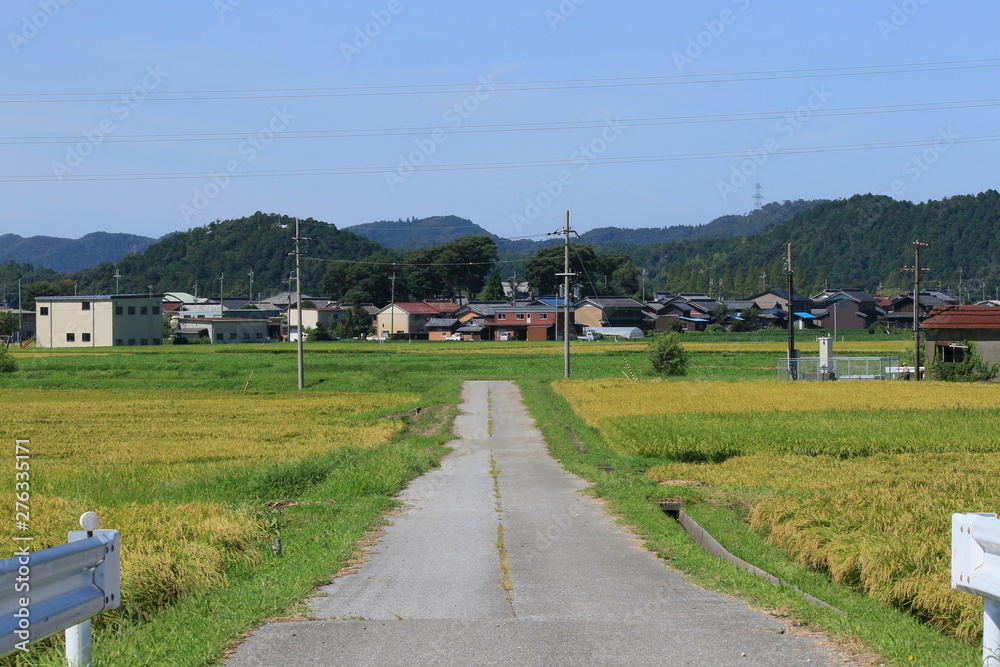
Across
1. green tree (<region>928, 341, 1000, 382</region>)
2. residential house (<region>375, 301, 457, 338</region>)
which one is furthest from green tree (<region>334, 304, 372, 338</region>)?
green tree (<region>928, 341, 1000, 382</region>)

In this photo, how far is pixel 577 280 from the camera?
124938mm

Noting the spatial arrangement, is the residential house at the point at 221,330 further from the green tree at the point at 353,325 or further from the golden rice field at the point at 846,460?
the golden rice field at the point at 846,460

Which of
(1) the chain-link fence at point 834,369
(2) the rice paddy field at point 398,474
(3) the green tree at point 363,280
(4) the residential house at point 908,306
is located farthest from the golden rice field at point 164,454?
(4) the residential house at point 908,306

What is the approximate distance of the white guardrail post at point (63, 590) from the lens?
13.7ft

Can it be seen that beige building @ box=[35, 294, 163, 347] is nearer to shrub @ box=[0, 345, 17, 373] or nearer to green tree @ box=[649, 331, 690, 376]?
shrub @ box=[0, 345, 17, 373]

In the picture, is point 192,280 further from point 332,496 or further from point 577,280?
point 332,496

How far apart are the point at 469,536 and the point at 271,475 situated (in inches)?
236

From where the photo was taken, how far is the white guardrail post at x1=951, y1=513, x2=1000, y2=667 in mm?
4348

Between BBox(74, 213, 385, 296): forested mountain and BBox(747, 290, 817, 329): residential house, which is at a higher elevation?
BBox(74, 213, 385, 296): forested mountain

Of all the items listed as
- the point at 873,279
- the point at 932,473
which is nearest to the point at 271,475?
Answer: the point at 932,473

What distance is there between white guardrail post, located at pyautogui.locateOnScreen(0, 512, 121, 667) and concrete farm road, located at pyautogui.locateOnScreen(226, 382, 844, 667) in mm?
936

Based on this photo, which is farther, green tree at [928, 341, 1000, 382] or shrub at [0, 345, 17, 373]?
shrub at [0, 345, 17, 373]

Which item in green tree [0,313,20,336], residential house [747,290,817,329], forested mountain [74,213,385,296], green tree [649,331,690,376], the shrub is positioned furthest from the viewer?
forested mountain [74,213,385,296]

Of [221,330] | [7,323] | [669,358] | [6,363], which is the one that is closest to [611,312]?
[221,330]
